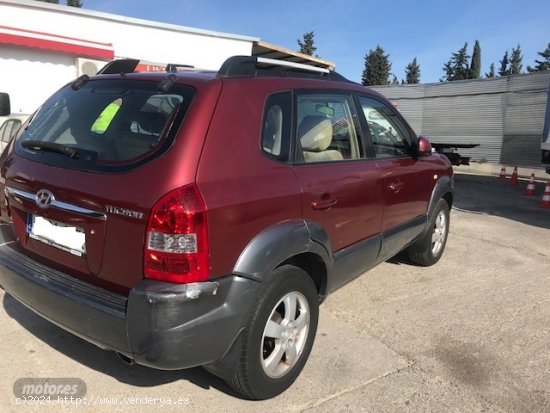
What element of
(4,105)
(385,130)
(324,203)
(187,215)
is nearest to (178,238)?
(187,215)

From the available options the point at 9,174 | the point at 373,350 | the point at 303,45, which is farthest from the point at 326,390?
the point at 303,45

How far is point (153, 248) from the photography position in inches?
90.9

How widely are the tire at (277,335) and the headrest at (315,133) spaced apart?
803mm

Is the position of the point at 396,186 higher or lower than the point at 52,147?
lower

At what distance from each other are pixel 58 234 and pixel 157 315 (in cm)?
80

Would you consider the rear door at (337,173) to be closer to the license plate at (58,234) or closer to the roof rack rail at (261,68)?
the roof rack rail at (261,68)

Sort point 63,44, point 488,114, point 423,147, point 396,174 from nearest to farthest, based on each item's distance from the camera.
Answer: point 396,174 < point 423,147 < point 63,44 < point 488,114

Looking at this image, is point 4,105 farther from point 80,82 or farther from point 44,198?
point 44,198

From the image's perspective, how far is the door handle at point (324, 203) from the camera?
9.91ft

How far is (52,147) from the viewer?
109 inches

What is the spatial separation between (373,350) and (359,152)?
142 cm

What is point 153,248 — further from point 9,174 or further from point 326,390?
point 326,390

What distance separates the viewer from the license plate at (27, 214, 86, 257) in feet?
8.37

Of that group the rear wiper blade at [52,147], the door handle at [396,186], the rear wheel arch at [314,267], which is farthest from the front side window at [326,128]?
the rear wiper blade at [52,147]
